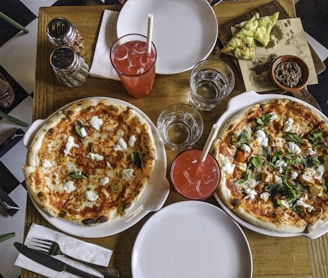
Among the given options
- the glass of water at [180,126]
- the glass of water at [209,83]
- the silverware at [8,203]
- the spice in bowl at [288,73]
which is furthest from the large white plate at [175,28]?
the silverware at [8,203]

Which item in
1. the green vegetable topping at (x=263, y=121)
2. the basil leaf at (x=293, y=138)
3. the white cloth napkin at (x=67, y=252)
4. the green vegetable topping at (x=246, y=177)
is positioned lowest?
the basil leaf at (x=293, y=138)

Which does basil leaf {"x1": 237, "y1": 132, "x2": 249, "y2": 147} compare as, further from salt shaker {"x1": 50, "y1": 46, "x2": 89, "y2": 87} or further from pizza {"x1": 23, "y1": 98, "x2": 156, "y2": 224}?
salt shaker {"x1": 50, "y1": 46, "x2": 89, "y2": 87}

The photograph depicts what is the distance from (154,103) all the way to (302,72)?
59 cm

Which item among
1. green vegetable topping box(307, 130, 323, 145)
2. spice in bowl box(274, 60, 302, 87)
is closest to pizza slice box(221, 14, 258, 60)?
spice in bowl box(274, 60, 302, 87)

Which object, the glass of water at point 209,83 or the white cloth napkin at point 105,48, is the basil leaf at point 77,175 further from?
the glass of water at point 209,83

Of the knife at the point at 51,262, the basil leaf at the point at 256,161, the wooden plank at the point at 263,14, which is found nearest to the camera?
the knife at the point at 51,262

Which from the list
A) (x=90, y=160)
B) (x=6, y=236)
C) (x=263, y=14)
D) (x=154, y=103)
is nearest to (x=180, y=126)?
(x=154, y=103)

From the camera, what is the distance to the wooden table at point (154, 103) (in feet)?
4.59

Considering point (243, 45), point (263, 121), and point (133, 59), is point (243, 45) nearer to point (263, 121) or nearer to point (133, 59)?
point (263, 121)

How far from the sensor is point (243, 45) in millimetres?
1545

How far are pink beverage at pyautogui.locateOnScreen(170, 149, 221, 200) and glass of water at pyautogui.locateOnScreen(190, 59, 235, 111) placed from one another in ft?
0.72

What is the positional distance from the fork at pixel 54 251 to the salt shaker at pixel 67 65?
1.95 feet

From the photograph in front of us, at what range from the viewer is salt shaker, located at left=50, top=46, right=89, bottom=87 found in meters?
1.44

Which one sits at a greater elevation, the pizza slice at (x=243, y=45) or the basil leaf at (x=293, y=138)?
the pizza slice at (x=243, y=45)
